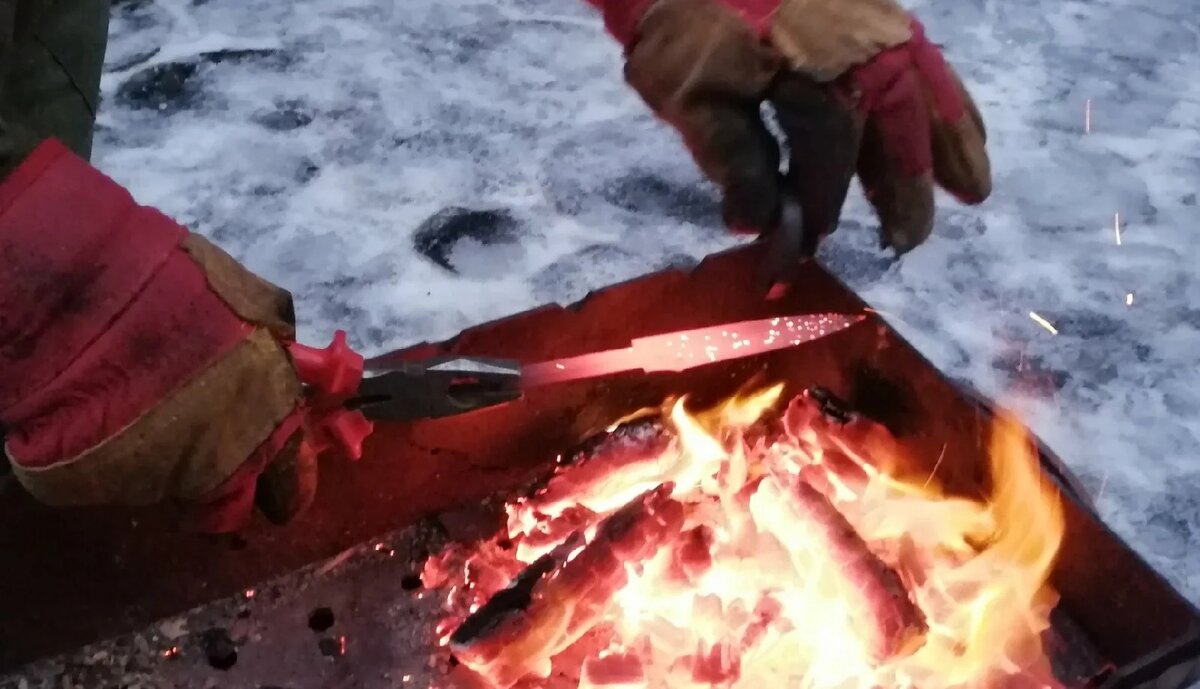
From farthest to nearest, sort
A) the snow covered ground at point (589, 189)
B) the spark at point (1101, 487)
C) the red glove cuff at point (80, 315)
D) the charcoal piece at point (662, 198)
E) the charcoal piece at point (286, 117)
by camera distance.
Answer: the charcoal piece at point (286, 117), the charcoal piece at point (662, 198), the snow covered ground at point (589, 189), the spark at point (1101, 487), the red glove cuff at point (80, 315)

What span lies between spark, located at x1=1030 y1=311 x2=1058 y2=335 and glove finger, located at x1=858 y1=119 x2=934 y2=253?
819 millimetres

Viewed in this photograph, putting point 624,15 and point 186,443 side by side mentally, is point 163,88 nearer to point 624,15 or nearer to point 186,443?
point 624,15

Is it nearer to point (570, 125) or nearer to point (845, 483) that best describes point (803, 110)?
point (845, 483)

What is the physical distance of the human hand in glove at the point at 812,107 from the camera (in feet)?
3.39

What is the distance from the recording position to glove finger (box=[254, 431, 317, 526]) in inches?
38.7

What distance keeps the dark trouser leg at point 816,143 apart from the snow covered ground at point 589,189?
74 centimetres

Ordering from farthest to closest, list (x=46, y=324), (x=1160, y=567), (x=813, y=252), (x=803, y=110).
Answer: (x=1160, y=567)
(x=813, y=252)
(x=803, y=110)
(x=46, y=324)

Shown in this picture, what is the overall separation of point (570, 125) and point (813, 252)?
1.14 metres

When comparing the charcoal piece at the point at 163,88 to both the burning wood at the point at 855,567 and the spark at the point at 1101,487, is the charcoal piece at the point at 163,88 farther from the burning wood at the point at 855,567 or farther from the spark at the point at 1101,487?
the spark at the point at 1101,487

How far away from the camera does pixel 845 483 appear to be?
133 cm

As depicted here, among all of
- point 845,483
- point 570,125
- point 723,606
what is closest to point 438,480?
point 723,606

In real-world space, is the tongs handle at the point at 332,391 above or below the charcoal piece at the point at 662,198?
above

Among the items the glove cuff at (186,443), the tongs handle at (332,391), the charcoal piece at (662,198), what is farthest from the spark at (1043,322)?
the glove cuff at (186,443)

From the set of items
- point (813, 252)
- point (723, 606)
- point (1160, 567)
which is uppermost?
point (813, 252)
